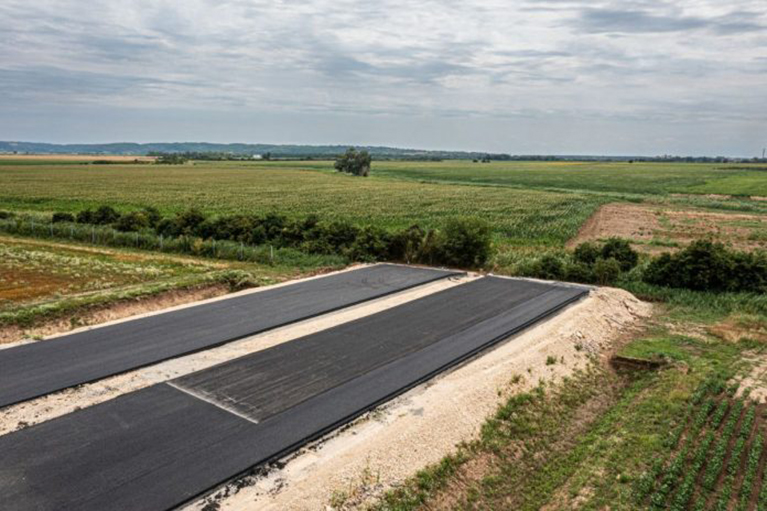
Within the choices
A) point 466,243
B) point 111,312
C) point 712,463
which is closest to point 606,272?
point 466,243

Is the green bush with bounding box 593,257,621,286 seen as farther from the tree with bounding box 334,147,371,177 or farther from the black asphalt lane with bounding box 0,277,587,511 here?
the tree with bounding box 334,147,371,177

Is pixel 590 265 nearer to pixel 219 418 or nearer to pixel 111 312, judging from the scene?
pixel 219 418

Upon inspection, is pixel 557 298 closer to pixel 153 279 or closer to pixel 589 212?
pixel 153 279

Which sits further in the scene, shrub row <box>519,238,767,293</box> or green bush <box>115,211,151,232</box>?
green bush <box>115,211,151,232</box>

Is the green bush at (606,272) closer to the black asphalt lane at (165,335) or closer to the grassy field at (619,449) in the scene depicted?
the black asphalt lane at (165,335)

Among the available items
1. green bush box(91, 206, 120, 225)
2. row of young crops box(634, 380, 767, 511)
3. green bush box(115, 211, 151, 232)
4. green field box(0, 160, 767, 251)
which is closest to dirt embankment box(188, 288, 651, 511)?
row of young crops box(634, 380, 767, 511)

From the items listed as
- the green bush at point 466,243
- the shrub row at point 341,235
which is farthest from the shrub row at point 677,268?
the shrub row at point 341,235

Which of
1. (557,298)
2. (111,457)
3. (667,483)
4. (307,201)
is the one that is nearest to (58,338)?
(111,457)
